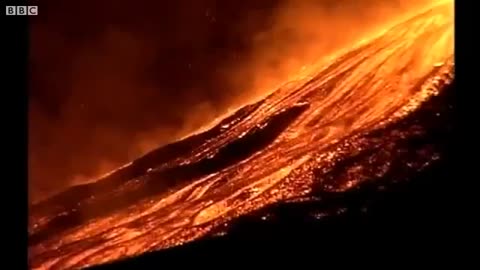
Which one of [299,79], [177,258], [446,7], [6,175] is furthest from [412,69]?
[6,175]

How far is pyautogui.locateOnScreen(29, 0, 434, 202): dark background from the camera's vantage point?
2.36 m

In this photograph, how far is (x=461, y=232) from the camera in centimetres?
204

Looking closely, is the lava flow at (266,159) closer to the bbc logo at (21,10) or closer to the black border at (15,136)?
the black border at (15,136)

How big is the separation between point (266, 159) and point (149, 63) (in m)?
0.52

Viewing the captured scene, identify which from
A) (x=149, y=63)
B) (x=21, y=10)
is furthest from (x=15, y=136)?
(x=149, y=63)

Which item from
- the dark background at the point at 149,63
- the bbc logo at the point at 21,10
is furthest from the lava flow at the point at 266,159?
the bbc logo at the point at 21,10

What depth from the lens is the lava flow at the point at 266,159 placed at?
2145mm

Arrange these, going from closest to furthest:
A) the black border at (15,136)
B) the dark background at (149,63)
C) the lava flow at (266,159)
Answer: the lava flow at (266,159)
the dark background at (149,63)
the black border at (15,136)

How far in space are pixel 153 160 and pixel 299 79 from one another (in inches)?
19.8

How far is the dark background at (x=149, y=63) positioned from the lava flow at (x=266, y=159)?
6 centimetres

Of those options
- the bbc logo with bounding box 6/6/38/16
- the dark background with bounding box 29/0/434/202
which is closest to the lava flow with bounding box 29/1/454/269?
the dark background with bounding box 29/0/434/202

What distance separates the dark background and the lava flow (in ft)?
0.18

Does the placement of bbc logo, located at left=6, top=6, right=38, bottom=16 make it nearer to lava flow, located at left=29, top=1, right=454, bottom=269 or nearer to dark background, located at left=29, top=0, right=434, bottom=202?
dark background, located at left=29, top=0, right=434, bottom=202

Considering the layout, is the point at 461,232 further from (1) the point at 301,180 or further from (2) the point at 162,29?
(2) the point at 162,29
